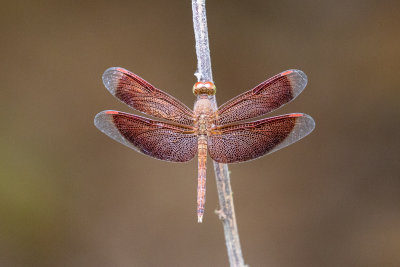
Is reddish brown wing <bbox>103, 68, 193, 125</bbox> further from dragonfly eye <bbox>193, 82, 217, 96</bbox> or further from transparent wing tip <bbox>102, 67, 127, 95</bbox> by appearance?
dragonfly eye <bbox>193, 82, 217, 96</bbox>

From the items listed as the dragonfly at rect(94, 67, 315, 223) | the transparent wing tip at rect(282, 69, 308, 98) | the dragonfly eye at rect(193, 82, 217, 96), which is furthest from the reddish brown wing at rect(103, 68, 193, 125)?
the transparent wing tip at rect(282, 69, 308, 98)

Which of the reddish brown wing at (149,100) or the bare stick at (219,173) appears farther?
the reddish brown wing at (149,100)

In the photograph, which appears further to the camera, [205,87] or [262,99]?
[262,99]

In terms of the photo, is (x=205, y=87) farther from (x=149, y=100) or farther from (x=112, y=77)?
(x=112, y=77)

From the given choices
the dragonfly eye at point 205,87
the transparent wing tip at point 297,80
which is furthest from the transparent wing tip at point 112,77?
the transparent wing tip at point 297,80

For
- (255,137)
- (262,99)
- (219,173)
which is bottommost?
(219,173)

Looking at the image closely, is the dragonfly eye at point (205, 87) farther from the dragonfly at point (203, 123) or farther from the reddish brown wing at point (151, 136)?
the reddish brown wing at point (151, 136)

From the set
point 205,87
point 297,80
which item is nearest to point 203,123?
point 205,87
